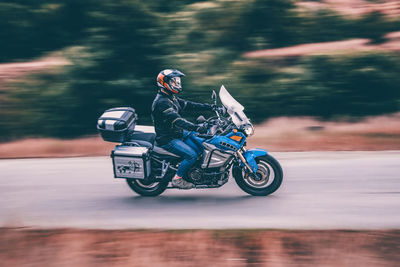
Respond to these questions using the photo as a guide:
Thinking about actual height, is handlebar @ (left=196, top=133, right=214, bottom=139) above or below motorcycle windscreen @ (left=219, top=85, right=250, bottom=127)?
below

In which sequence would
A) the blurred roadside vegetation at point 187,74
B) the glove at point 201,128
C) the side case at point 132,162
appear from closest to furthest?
the glove at point 201,128
the side case at point 132,162
the blurred roadside vegetation at point 187,74

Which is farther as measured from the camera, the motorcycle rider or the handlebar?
the handlebar

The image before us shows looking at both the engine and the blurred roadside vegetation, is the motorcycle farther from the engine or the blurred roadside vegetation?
the blurred roadside vegetation

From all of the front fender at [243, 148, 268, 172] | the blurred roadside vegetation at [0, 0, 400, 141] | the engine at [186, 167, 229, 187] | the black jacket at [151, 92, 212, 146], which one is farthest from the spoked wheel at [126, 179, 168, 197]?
the blurred roadside vegetation at [0, 0, 400, 141]

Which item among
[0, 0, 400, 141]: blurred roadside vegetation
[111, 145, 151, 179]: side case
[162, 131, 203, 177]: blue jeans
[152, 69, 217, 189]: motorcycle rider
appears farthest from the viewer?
[0, 0, 400, 141]: blurred roadside vegetation

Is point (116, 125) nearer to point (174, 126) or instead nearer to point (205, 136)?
point (174, 126)

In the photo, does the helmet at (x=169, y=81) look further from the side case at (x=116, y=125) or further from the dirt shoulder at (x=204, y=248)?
the dirt shoulder at (x=204, y=248)

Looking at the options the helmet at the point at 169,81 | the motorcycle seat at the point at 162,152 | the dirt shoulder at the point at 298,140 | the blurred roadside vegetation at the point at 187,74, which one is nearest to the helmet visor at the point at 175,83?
the helmet at the point at 169,81

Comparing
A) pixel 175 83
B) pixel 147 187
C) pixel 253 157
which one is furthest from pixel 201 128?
pixel 147 187

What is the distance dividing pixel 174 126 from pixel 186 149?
1.28 ft

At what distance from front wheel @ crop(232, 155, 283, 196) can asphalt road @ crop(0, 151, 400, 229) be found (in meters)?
0.13

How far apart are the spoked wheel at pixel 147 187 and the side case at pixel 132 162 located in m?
0.41

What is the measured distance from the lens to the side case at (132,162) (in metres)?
7.52

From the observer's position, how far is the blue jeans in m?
7.63
